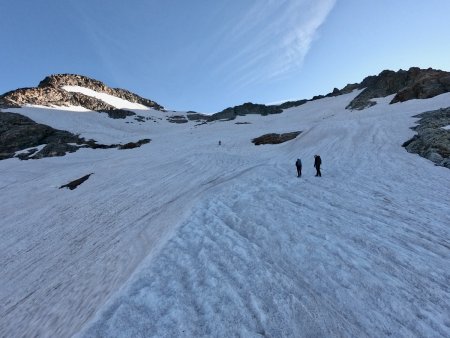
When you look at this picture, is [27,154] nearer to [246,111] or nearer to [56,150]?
[56,150]

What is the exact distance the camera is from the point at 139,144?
177 feet

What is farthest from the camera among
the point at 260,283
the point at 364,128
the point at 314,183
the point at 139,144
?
the point at 139,144

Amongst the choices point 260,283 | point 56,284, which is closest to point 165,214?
point 56,284

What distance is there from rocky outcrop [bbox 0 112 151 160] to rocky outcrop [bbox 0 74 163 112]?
17748 millimetres

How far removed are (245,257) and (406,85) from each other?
73.6m

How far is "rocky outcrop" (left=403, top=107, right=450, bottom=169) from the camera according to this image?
750 inches

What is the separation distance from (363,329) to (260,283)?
2.61 meters

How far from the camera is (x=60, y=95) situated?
9338 cm

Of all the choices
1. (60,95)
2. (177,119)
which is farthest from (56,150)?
(177,119)

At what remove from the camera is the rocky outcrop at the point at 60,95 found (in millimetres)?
81625

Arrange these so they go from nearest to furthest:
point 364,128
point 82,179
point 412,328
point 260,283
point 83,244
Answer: point 412,328, point 260,283, point 83,244, point 82,179, point 364,128

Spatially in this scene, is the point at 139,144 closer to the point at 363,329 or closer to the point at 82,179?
the point at 82,179

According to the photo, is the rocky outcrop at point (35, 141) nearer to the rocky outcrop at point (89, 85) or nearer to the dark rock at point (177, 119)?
the rocky outcrop at point (89, 85)

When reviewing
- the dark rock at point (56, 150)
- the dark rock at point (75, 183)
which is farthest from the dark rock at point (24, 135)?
the dark rock at point (75, 183)
